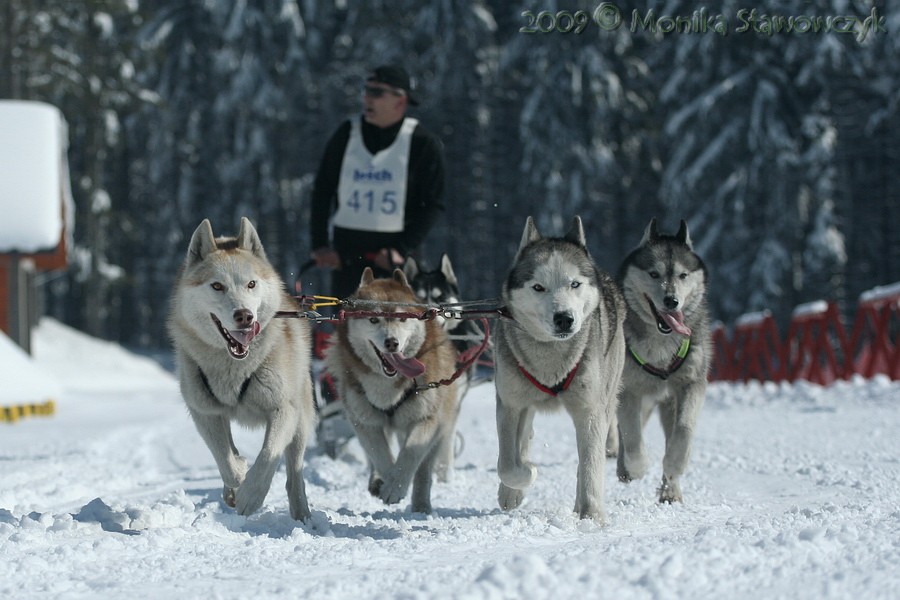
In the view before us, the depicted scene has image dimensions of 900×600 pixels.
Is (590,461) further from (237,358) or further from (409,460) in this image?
(237,358)

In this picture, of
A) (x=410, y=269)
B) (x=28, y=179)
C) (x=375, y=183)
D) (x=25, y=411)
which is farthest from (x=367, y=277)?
(x=28, y=179)

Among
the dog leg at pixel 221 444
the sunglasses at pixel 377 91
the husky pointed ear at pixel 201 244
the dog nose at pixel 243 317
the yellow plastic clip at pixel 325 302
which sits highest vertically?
the sunglasses at pixel 377 91

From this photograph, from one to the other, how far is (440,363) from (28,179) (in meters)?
15.0

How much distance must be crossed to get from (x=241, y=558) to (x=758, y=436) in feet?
16.3

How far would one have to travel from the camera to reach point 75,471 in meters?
6.10

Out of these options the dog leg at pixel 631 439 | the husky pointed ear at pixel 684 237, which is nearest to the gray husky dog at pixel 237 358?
the dog leg at pixel 631 439

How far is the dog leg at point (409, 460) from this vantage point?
4426 millimetres

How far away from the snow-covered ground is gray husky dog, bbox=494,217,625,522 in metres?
0.21

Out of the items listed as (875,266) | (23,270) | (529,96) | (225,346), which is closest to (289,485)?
(225,346)

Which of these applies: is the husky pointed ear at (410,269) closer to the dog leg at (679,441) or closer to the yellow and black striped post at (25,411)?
the dog leg at (679,441)

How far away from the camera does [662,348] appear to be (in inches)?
189

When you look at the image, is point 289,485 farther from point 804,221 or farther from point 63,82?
point 63,82

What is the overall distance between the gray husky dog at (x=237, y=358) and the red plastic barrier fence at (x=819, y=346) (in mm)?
6361

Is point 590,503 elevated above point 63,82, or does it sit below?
below
